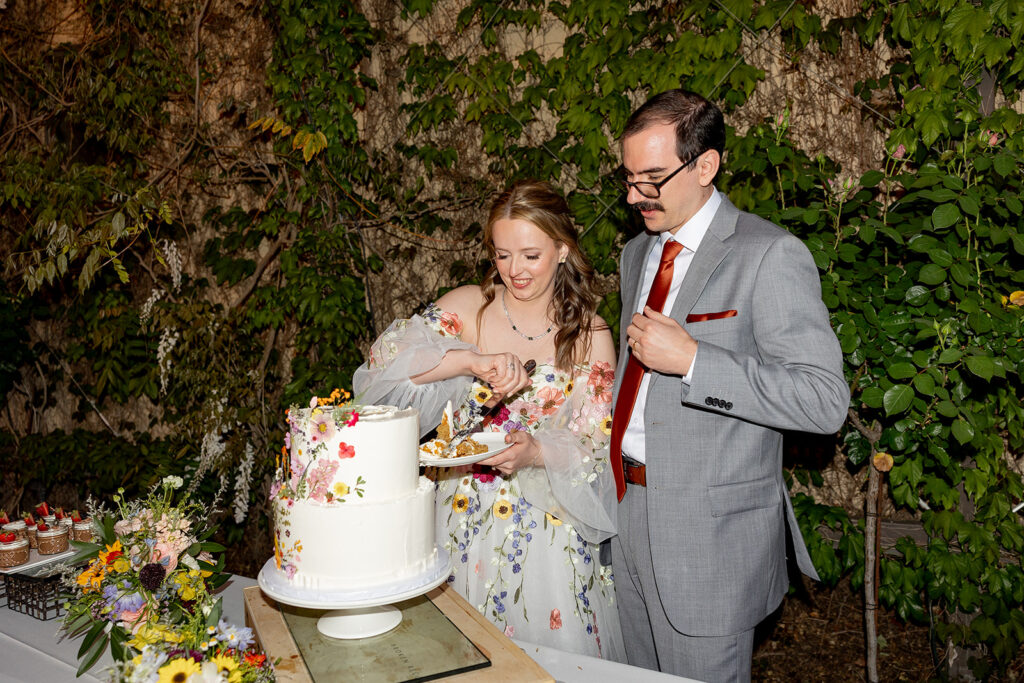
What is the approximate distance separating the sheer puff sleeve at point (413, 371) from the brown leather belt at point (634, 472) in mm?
636

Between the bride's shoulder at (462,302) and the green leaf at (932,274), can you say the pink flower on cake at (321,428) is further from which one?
the green leaf at (932,274)

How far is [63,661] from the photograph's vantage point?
1828 mm

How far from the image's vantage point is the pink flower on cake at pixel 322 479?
61.6 inches

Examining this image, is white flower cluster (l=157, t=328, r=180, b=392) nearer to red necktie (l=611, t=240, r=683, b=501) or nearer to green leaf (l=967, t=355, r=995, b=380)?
red necktie (l=611, t=240, r=683, b=501)

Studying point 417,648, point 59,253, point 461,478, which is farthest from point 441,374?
point 59,253

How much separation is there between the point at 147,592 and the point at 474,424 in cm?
107

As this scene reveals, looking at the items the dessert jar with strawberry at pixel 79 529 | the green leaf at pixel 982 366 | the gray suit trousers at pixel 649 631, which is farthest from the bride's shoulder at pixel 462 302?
the green leaf at pixel 982 366

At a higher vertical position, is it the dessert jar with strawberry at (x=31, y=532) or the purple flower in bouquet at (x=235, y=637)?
the purple flower in bouquet at (x=235, y=637)

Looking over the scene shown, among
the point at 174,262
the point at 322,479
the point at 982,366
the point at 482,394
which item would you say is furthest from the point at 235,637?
the point at 174,262

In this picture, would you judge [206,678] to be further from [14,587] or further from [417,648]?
[14,587]

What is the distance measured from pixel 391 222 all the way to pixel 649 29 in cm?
177

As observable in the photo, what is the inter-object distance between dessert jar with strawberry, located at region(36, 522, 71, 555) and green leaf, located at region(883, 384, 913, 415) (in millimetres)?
2645

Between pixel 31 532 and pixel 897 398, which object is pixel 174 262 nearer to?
pixel 31 532

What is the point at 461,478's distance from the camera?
2445 millimetres
